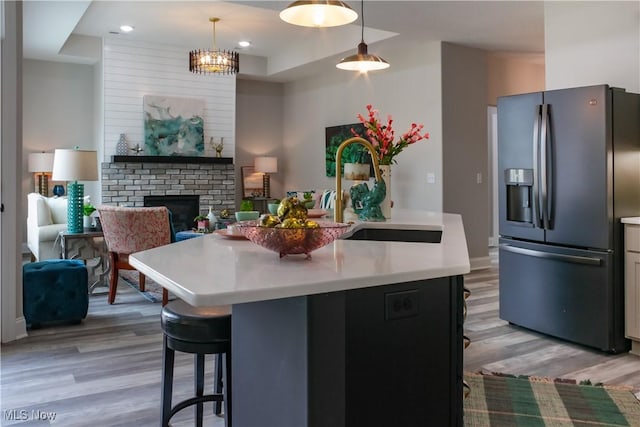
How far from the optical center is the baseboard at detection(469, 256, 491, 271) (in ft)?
21.7

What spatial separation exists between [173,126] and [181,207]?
1.23 meters

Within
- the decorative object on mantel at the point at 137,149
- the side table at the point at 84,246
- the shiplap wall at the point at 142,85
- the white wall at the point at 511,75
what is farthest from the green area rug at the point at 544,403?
the shiplap wall at the point at 142,85


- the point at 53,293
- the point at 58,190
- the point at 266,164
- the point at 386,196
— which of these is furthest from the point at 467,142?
the point at 58,190

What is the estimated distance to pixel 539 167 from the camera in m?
3.72

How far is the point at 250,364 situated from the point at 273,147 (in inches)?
315

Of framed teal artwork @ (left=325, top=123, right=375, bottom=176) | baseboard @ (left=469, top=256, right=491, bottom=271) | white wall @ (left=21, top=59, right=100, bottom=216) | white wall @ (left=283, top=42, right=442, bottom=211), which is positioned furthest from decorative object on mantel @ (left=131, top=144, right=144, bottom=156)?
baseboard @ (left=469, top=256, right=491, bottom=271)

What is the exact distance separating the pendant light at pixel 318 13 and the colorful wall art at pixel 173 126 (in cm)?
554

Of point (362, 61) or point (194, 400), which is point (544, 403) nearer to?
point (194, 400)

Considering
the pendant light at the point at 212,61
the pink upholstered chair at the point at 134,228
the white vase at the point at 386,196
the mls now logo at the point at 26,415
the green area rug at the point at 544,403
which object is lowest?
the green area rug at the point at 544,403

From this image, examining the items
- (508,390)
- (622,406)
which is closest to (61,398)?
(508,390)

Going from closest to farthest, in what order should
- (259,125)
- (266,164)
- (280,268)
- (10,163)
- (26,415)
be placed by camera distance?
1. (280,268)
2. (26,415)
3. (10,163)
4. (266,164)
5. (259,125)

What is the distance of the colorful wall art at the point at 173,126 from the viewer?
25.7 feet

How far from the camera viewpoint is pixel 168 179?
8.12 m

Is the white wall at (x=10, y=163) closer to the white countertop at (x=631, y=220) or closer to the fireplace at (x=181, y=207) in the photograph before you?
the white countertop at (x=631, y=220)
